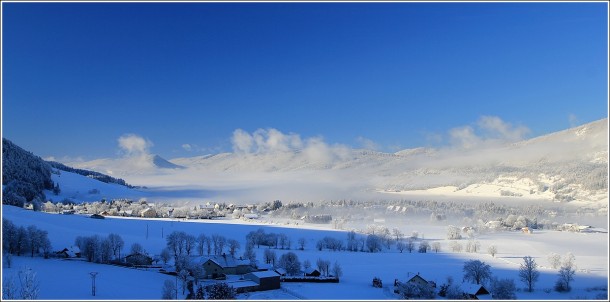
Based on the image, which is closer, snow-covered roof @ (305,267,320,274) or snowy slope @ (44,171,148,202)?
snow-covered roof @ (305,267,320,274)

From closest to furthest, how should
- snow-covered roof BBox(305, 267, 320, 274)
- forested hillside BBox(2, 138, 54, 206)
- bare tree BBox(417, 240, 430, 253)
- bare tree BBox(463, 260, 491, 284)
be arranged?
bare tree BBox(463, 260, 491, 284) → snow-covered roof BBox(305, 267, 320, 274) → bare tree BBox(417, 240, 430, 253) → forested hillside BBox(2, 138, 54, 206)

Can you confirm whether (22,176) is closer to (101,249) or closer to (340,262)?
(101,249)

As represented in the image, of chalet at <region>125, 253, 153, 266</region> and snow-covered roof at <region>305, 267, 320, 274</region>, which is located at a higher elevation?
chalet at <region>125, 253, 153, 266</region>

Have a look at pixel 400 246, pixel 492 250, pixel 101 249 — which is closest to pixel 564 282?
pixel 492 250

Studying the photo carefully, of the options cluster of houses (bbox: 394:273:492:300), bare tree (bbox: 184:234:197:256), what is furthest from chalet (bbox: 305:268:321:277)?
bare tree (bbox: 184:234:197:256)

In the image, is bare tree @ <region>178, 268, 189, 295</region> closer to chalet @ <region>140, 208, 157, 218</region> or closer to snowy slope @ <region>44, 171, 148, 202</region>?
chalet @ <region>140, 208, 157, 218</region>

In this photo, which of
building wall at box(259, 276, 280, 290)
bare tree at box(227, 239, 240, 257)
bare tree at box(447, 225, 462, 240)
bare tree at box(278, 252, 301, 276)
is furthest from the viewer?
bare tree at box(447, 225, 462, 240)
